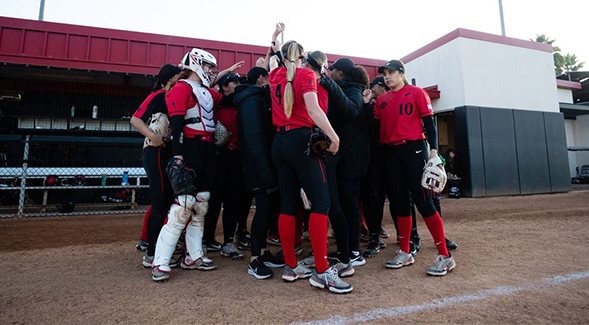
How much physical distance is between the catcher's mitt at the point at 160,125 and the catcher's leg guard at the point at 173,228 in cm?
68

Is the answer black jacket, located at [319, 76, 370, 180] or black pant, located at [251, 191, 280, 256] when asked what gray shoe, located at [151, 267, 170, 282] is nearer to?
black pant, located at [251, 191, 280, 256]

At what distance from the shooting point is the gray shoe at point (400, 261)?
9.23 ft

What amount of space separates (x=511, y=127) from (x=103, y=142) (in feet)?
42.0

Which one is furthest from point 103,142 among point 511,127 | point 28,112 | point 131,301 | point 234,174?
point 511,127

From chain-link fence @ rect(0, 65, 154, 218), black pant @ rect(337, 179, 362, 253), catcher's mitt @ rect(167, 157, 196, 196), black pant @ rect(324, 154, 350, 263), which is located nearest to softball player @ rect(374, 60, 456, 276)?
black pant @ rect(337, 179, 362, 253)

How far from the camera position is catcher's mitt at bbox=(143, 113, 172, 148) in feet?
9.54

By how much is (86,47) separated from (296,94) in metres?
8.34

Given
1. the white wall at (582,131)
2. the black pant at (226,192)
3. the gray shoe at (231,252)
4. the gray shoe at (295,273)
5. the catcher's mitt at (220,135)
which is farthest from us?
the white wall at (582,131)

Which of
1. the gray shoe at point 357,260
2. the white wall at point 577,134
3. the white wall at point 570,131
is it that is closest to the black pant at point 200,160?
the gray shoe at point 357,260

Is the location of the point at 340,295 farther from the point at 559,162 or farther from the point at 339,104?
the point at 559,162

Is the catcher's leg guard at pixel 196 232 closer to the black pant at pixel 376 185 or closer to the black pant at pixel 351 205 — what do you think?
the black pant at pixel 351 205

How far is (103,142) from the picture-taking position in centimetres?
847

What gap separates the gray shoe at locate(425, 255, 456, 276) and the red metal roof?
8.34 m

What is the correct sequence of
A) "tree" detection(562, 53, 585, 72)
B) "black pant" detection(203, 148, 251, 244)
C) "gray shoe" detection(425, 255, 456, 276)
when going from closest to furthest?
1. "gray shoe" detection(425, 255, 456, 276)
2. "black pant" detection(203, 148, 251, 244)
3. "tree" detection(562, 53, 585, 72)
